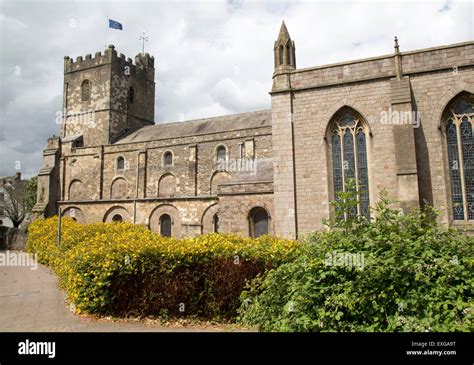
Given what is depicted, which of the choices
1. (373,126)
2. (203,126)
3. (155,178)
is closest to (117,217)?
(155,178)

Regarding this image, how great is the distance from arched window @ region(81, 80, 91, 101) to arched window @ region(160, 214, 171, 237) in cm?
1905

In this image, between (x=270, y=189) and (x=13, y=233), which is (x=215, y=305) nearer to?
(x=270, y=189)

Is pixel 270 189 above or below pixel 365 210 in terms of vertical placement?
above

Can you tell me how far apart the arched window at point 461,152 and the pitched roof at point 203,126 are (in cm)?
1535

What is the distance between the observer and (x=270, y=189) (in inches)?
672

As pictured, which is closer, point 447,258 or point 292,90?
point 447,258

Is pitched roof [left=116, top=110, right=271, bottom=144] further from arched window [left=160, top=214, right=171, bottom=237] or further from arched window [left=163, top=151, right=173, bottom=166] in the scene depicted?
arched window [left=160, top=214, right=171, bottom=237]

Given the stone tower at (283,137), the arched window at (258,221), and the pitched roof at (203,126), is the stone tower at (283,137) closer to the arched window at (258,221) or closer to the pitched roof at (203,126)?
the arched window at (258,221)

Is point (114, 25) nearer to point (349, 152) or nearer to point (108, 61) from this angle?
point (108, 61)

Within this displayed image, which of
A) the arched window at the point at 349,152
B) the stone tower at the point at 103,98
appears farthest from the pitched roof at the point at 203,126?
the arched window at the point at 349,152

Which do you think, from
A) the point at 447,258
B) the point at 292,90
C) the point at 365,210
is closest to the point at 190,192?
the point at 292,90

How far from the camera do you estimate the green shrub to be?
464 cm
